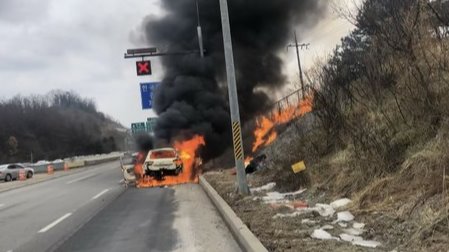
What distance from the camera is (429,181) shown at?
7617 millimetres

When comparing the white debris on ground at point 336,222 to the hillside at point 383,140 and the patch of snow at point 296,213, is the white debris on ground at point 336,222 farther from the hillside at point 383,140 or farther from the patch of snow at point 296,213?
the hillside at point 383,140

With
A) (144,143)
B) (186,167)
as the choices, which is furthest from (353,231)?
(144,143)

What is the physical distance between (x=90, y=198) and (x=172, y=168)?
22.0 feet

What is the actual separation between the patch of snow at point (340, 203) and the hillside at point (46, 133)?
3774 inches

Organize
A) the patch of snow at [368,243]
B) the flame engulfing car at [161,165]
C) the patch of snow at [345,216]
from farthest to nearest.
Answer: the flame engulfing car at [161,165]
the patch of snow at [345,216]
the patch of snow at [368,243]

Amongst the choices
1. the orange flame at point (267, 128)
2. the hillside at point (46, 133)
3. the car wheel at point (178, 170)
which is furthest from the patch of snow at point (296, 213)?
the hillside at point (46, 133)

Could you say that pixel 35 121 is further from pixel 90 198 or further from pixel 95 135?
pixel 90 198

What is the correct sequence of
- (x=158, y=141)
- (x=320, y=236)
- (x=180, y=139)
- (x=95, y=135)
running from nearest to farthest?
(x=320, y=236)
(x=180, y=139)
(x=158, y=141)
(x=95, y=135)

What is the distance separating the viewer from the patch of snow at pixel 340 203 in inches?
373

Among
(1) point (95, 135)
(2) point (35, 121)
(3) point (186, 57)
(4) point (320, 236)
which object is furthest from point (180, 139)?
(1) point (95, 135)

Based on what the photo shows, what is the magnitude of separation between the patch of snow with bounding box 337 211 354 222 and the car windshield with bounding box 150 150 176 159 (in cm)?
1645

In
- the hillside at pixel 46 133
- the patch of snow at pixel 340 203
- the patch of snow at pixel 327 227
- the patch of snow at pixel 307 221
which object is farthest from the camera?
the hillside at pixel 46 133

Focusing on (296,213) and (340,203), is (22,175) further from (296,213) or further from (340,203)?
(340,203)

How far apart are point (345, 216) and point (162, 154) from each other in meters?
17.0
